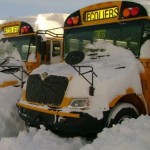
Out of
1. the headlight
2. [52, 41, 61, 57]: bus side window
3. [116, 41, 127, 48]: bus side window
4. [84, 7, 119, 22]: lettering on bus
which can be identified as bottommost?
the headlight

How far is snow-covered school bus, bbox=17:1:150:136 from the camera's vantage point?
5.43 meters

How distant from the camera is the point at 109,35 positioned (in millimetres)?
6621

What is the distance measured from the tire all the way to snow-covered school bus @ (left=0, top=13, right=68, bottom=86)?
3.17 m

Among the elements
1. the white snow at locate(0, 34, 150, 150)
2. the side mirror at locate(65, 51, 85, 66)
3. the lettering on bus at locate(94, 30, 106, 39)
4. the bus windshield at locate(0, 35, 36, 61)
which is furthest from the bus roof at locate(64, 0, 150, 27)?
the bus windshield at locate(0, 35, 36, 61)

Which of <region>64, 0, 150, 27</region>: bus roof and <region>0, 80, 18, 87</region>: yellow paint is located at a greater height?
<region>64, 0, 150, 27</region>: bus roof

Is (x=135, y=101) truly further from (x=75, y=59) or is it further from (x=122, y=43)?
(x=75, y=59)

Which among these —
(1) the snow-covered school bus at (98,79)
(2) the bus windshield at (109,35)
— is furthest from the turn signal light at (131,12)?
(2) the bus windshield at (109,35)

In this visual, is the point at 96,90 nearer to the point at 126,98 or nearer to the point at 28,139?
the point at 126,98

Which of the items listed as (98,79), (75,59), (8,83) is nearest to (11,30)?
(8,83)

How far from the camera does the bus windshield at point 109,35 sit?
20.4 feet

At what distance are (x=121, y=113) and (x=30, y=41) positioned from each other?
4.39m

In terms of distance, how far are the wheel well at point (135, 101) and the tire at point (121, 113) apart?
4.3 inches

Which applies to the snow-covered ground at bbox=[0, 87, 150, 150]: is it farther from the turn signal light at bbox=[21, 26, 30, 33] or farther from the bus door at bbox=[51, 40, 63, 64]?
the turn signal light at bbox=[21, 26, 30, 33]

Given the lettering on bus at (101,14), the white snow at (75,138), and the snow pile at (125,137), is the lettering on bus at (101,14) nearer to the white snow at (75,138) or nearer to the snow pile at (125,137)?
the white snow at (75,138)
